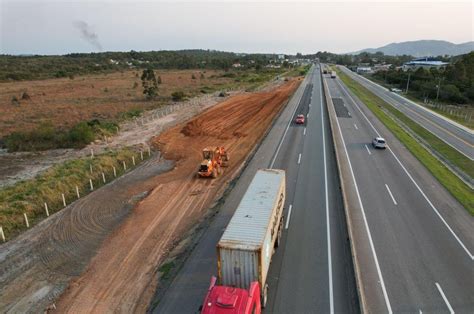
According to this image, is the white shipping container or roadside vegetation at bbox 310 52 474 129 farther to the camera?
roadside vegetation at bbox 310 52 474 129

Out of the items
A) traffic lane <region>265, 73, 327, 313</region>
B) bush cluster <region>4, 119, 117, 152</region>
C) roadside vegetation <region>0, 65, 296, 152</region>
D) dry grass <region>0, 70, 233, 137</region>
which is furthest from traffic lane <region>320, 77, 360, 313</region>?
dry grass <region>0, 70, 233, 137</region>

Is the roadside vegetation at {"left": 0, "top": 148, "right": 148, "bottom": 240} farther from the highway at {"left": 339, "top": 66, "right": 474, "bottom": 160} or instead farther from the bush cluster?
the highway at {"left": 339, "top": 66, "right": 474, "bottom": 160}

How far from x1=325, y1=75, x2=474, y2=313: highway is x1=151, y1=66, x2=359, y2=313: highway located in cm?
114

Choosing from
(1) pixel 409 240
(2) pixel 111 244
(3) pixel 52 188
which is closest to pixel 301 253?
(1) pixel 409 240

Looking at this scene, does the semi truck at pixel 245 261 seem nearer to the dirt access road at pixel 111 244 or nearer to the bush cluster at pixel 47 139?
the dirt access road at pixel 111 244

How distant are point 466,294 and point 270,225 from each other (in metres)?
8.95

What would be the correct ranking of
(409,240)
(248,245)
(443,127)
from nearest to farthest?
1. (248,245)
2. (409,240)
3. (443,127)

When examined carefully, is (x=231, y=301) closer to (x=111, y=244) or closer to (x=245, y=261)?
(x=245, y=261)

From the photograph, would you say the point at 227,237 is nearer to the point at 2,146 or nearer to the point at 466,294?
the point at 466,294

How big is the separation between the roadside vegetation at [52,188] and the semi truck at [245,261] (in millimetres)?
14588

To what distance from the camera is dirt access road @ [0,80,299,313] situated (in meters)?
15.4

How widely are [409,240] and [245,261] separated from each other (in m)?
10.7

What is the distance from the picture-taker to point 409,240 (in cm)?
1905

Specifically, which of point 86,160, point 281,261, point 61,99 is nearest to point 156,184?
point 86,160
